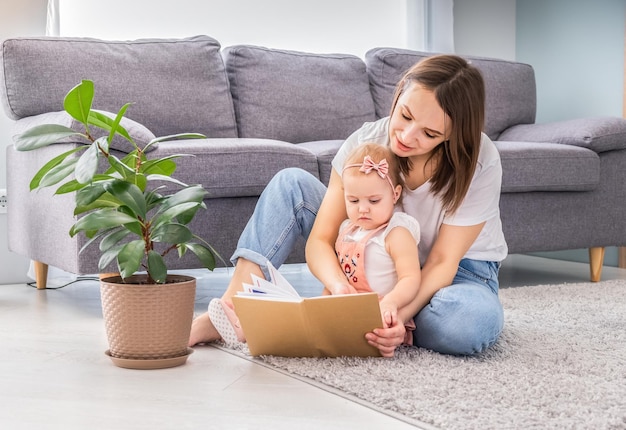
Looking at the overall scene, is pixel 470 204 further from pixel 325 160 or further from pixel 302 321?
pixel 325 160

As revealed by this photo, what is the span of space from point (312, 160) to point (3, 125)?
1.31 meters

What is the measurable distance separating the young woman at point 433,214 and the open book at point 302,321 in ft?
0.18

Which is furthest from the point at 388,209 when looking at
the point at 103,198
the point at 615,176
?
the point at 615,176

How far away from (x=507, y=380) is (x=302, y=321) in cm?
41

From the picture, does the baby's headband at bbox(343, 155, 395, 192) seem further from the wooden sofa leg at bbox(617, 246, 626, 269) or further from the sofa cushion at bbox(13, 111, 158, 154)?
the wooden sofa leg at bbox(617, 246, 626, 269)

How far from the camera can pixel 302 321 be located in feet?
5.44

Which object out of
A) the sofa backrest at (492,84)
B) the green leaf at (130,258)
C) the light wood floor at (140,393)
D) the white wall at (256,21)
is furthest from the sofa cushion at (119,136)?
the sofa backrest at (492,84)

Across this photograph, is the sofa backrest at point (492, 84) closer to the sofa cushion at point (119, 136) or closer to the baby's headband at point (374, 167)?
the sofa cushion at point (119, 136)

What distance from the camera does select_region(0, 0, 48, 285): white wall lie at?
322 cm

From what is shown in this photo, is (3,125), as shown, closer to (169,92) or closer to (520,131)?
(169,92)

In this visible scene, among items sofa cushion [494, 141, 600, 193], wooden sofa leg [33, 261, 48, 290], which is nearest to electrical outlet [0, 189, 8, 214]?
wooden sofa leg [33, 261, 48, 290]

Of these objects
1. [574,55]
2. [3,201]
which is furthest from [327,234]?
[574,55]

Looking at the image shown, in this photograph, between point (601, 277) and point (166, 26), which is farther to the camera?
point (166, 26)

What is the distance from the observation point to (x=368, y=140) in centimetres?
195
